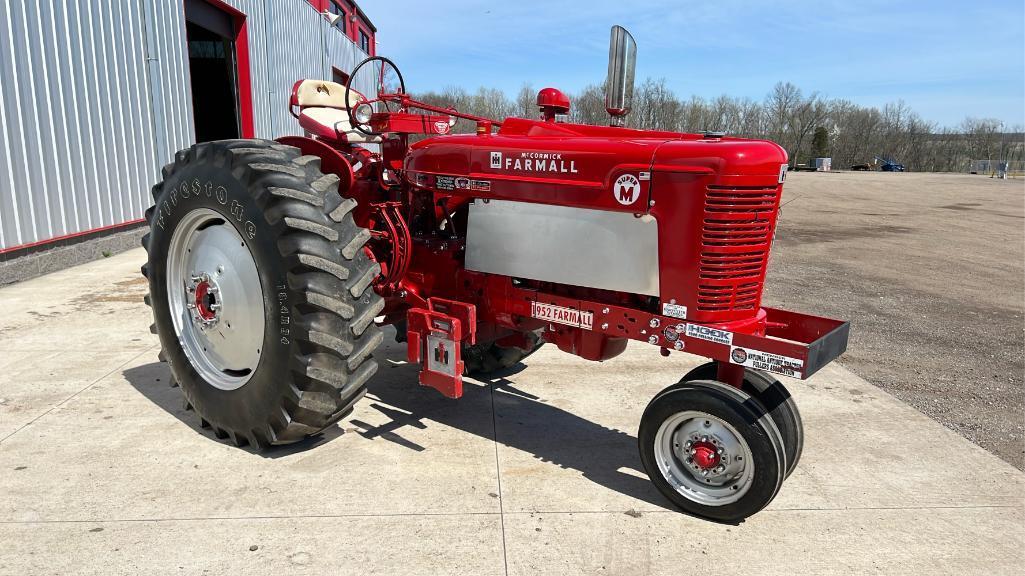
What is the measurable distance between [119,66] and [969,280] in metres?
11.7

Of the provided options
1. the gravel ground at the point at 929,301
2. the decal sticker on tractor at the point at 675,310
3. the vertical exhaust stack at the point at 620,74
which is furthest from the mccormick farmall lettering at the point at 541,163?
the gravel ground at the point at 929,301

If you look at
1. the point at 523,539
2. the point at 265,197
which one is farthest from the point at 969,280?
the point at 265,197

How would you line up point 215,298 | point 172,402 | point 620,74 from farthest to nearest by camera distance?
point 172,402 < point 215,298 < point 620,74

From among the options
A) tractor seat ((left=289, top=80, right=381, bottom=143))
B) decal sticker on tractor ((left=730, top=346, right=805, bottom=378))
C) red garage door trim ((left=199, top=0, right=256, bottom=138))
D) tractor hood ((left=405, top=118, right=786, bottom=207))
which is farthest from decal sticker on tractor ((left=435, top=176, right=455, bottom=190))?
red garage door trim ((left=199, top=0, right=256, bottom=138))

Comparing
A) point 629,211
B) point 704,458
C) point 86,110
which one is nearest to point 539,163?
point 629,211

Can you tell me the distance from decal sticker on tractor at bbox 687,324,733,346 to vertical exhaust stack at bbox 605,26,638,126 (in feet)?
3.98

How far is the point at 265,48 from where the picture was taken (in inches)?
537

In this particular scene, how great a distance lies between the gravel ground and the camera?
4.47 m

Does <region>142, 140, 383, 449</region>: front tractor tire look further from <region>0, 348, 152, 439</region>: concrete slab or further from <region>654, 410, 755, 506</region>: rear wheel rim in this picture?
<region>654, 410, 755, 506</region>: rear wheel rim

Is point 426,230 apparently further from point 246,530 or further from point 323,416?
point 246,530

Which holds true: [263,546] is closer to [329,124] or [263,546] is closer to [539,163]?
[539,163]

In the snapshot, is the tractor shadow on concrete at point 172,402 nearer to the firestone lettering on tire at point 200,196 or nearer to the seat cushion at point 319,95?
the firestone lettering on tire at point 200,196

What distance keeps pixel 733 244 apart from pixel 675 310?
14.2 inches

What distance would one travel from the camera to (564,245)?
3.01 metres
